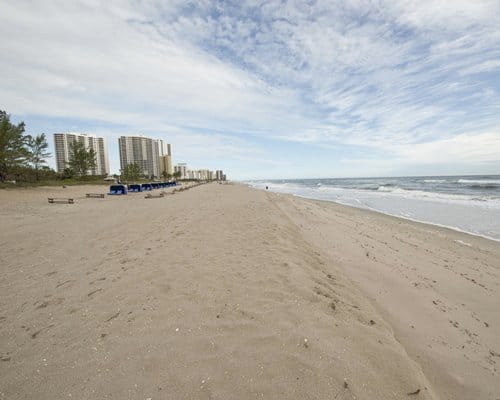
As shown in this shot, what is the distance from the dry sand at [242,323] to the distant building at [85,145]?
304 ft

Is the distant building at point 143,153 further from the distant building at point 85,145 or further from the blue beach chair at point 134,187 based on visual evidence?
the blue beach chair at point 134,187

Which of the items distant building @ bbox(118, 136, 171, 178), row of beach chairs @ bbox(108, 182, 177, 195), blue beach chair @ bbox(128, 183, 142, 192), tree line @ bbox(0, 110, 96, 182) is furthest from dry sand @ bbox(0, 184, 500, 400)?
distant building @ bbox(118, 136, 171, 178)

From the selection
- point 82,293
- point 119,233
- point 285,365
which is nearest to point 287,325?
point 285,365

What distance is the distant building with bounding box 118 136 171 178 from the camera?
10947cm

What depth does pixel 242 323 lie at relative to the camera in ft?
8.78

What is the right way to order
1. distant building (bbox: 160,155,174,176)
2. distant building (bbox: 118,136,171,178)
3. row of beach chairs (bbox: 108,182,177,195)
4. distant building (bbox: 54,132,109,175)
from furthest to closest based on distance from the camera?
distant building (bbox: 160,155,174,176) < distant building (bbox: 118,136,171,178) < distant building (bbox: 54,132,109,175) < row of beach chairs (bbox: 108,182,177,195)

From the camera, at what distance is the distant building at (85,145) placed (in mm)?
87375

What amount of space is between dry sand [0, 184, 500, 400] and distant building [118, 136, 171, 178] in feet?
363

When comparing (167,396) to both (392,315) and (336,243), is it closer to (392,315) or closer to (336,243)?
(392,315)

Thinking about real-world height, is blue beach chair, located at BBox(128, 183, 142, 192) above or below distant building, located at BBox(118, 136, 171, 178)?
below

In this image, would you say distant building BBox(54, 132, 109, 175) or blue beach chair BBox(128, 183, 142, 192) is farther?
distant building BBox(54, 132, 109, 175)

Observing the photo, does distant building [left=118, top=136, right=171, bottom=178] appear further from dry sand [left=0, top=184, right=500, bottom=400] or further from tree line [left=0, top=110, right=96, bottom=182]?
dry sand [left=0, top=184, right=500, bottom=400]

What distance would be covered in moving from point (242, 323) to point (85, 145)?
115 m

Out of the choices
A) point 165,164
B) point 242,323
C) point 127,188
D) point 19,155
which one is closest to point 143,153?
point 165,164
